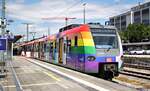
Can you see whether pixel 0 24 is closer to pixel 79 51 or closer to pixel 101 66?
pixel 79 51

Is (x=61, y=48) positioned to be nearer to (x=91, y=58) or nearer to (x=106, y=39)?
(x=106, y=39)

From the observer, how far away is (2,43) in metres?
18.9

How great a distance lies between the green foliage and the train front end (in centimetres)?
8606

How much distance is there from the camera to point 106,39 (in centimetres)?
1816

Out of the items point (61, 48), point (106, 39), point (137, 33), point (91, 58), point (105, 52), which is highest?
point (137, 33)

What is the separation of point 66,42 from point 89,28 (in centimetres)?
453

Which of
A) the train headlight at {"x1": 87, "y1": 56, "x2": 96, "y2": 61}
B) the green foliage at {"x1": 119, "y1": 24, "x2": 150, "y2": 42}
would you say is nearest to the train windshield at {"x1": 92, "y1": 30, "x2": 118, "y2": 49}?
the train headlight at {"x1": 87, "y1": 56, "x2": 96, "y2": 61}

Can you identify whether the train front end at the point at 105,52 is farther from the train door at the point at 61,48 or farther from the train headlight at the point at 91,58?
the train door at the point at 61,48

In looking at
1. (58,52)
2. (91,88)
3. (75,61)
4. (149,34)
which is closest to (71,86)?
(91,88)

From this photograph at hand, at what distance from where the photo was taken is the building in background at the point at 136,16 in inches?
4669

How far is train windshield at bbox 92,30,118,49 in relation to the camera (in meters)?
17.9

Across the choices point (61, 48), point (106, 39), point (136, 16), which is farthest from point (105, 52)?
point (136, 16)

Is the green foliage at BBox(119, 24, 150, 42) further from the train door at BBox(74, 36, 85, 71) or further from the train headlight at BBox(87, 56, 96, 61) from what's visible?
the train headlight at BBox(87, 56, 96, 61)

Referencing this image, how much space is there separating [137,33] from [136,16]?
23683 millimetres
